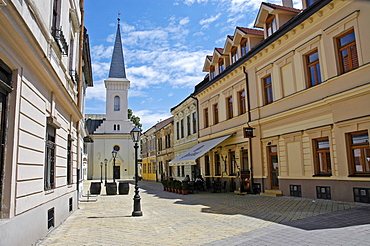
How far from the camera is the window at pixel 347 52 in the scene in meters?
11.0

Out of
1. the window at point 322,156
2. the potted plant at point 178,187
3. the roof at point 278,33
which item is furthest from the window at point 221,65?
the window at point 322,156

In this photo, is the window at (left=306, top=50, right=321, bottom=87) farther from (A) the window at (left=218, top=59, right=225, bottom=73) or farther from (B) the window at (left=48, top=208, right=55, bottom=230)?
(B) the window at (left=48, top=208, right=55, bottom=230)

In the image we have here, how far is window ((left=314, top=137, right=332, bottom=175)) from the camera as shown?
40.3 ft

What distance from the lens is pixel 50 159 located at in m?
8.24

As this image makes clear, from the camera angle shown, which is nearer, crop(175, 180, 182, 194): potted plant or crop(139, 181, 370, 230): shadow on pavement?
crop(139, 181, 370, 230): shadow on pavement

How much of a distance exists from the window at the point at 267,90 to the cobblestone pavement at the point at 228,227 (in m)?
6.76

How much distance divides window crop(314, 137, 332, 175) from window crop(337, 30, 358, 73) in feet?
9.69

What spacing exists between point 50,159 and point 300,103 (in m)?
10.5

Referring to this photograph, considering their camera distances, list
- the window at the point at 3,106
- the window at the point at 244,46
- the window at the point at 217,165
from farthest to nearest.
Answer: the window at the point at 217,165 → the window at the point at 244,46 → the window at the point at 3,106

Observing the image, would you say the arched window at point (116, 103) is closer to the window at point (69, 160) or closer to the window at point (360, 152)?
the window at point (69, 160)

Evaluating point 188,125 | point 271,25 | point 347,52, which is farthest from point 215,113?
point 347,52

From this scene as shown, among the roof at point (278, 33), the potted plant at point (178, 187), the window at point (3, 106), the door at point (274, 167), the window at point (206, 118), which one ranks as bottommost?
the potted plant at point (178, 187)

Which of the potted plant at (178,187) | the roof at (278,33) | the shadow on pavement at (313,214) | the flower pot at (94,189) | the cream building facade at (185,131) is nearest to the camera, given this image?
the shadow on pavement at (313,214)

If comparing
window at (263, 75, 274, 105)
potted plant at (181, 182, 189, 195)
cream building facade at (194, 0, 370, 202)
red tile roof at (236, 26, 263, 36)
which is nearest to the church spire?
cream building facade at (194, 0, 370, 202)
